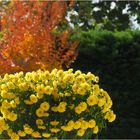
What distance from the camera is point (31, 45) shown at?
8914mm

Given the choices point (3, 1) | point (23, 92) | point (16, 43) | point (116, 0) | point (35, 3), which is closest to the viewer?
point (23, 92)

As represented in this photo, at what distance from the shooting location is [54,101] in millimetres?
5219

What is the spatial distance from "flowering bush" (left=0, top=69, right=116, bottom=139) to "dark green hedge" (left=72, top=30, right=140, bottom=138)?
11.6 feet

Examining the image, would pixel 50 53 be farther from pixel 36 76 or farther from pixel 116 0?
pixel 116 0

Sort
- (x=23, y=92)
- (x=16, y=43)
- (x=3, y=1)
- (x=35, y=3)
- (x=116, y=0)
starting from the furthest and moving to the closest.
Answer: (x=116, y=0), (x=3, y=1), (x=35, y=3), (x=16, y=43), (x=23, y=92)

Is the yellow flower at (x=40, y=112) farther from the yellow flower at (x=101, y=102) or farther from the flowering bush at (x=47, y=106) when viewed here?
the yellow flower at (x=101, y=102)

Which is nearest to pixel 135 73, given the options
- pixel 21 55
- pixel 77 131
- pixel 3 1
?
pixel 21 55

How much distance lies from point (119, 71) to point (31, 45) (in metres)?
1.51

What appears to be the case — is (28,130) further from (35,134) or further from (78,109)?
(78,109)

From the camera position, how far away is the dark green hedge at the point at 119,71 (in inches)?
348

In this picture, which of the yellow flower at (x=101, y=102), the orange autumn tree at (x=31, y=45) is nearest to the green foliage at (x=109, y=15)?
the orange autumn tree at (x=31, y=45)

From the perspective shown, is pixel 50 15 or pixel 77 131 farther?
pixel 50 15

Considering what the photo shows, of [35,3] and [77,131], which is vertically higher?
[35,3]

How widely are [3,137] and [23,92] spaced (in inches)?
21.1
